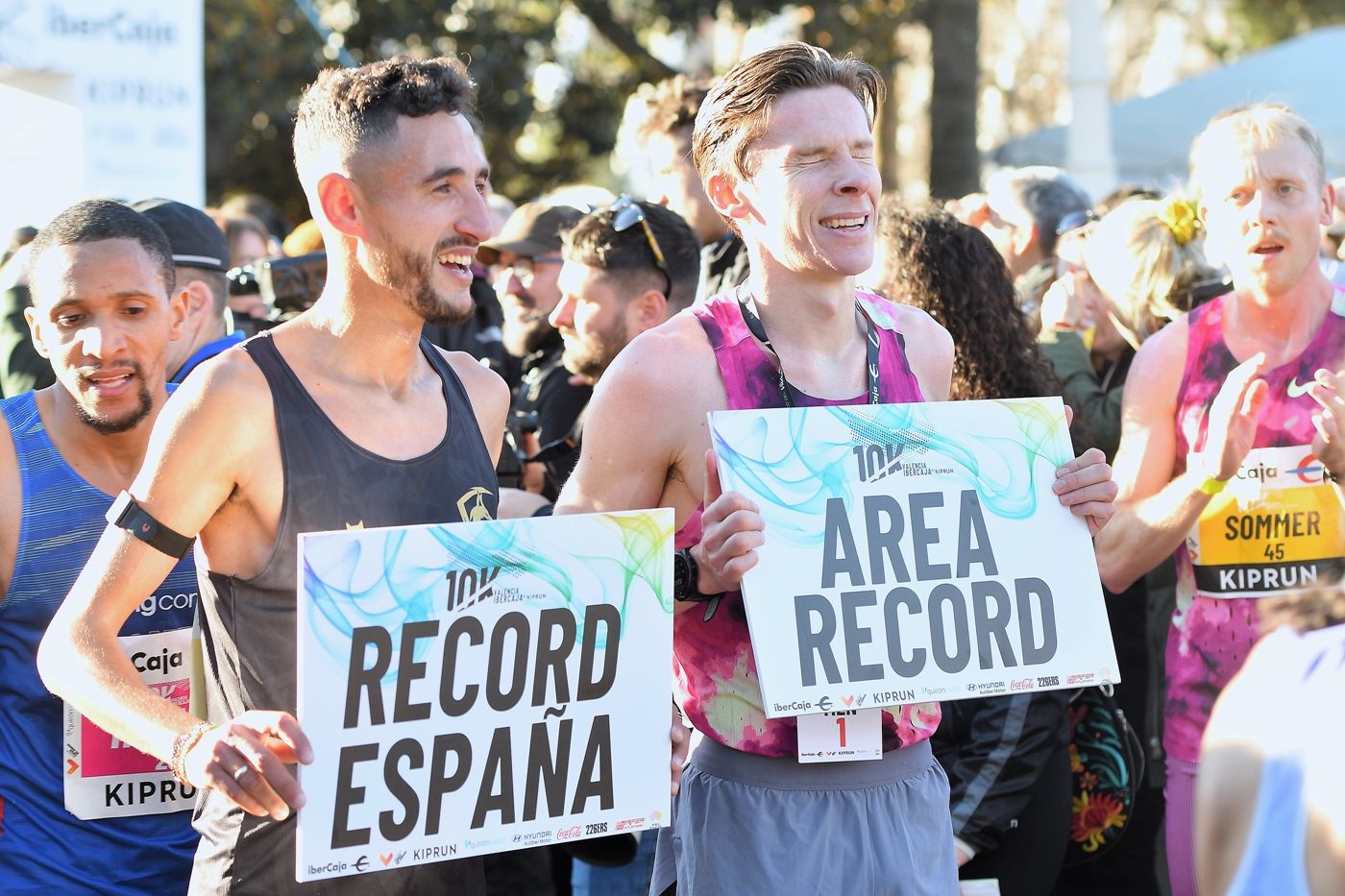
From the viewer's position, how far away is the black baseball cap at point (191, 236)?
457cm

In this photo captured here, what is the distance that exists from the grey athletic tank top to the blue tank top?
54 cm

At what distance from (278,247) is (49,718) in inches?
227

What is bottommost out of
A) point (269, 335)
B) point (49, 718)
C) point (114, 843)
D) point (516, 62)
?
point (114, 843)

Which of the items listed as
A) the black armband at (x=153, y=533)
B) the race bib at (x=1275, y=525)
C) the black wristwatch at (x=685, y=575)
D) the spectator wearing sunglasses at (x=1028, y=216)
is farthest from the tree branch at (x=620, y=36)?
the black armband at (x=153, y=533)

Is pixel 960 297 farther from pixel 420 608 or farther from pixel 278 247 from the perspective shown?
pixel 278 247

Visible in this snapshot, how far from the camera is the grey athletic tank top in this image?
8.07ft

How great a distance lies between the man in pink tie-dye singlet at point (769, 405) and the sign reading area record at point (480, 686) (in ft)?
0.55

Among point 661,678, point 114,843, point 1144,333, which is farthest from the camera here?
point 1144,333

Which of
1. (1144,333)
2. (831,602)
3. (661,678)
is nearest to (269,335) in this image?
(661,678)

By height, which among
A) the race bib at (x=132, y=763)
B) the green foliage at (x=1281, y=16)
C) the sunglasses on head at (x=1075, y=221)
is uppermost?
the green foliage at (x=1281, y=16)

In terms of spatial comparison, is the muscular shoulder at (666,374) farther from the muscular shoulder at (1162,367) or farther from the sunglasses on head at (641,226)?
the sunglasses on head at (641,226)

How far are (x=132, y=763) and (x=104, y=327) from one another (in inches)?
37.6

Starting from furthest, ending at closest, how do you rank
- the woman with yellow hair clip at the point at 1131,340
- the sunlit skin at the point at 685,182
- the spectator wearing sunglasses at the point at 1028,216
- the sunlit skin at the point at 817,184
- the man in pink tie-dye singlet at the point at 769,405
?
the spectator wearing sunglasses at the point at 1028,216
the sunlit skin at the point at 685,182
the woman with yellow hair clip at the point at 1131,340
the sunlit skin at the point at 817,184
the man in pink tie-dye singlet at the point at 769,405

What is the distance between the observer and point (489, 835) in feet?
7.88
